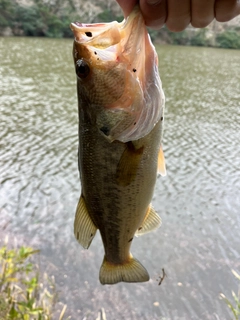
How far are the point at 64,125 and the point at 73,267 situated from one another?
7570 millimetres

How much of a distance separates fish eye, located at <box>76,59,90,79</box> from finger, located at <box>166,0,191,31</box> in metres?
0.46

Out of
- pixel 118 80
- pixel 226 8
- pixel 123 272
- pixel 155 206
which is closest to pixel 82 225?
pixel 123 272

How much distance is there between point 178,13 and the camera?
170 cm

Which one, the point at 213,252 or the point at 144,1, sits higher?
the point at 144,1

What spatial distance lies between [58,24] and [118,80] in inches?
2113

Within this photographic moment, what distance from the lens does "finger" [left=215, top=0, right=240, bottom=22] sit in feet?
5.36

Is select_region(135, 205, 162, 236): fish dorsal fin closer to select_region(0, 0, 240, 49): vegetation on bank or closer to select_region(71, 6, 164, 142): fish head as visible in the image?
select_region(71, 6, 164, 142): fish head

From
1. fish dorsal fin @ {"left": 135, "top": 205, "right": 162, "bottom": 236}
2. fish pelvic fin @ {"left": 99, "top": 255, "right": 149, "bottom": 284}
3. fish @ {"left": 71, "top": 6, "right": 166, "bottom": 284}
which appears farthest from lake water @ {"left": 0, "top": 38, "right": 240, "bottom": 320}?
fish @ {"left": 71, "top": 6, "right": 166, "bottom": 284}

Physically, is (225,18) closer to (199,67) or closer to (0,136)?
(0,136)

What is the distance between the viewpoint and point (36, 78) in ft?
67.4

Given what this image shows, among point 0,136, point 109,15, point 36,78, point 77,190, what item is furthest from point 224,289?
point 109,15

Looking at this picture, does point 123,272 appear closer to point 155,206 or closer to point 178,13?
point 178,13

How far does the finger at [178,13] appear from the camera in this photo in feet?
5.42

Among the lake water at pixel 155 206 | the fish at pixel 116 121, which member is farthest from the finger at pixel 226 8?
the lake water at pixel 155 206
